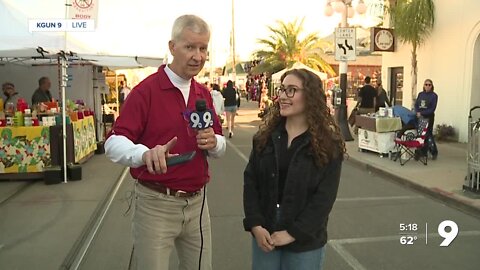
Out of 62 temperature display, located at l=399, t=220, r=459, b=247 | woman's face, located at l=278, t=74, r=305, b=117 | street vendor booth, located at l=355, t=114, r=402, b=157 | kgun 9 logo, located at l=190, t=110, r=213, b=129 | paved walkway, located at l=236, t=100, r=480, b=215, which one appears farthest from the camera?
street vendor booth, located at l=355, t=114, r=402, b=157

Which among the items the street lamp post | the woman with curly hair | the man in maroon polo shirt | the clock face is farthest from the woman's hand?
the clock face

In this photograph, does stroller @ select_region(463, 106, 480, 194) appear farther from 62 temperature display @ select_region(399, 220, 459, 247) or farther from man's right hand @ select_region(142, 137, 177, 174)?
man's right hand @ select_region(142, 137, 177, 174)

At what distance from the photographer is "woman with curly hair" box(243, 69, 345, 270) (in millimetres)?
2654

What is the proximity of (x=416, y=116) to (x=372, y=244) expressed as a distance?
643 centimetres

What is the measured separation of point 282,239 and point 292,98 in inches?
31.5

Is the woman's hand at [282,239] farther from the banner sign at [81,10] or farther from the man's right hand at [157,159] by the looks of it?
the banner sign at [81,10]

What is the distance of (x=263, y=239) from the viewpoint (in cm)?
267

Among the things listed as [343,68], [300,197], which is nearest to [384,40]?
[343,68]

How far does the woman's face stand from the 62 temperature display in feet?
10.8

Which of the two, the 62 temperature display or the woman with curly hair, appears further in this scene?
the 62 temperature display

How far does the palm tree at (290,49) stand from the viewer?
37531 millimetres

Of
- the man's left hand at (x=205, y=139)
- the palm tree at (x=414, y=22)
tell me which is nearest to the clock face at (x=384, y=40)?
the palm tree at (x=414, y=22)

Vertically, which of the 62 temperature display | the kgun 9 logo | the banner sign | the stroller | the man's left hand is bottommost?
the 62 temperature display

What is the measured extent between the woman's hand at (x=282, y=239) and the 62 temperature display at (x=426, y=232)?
10.5ft
